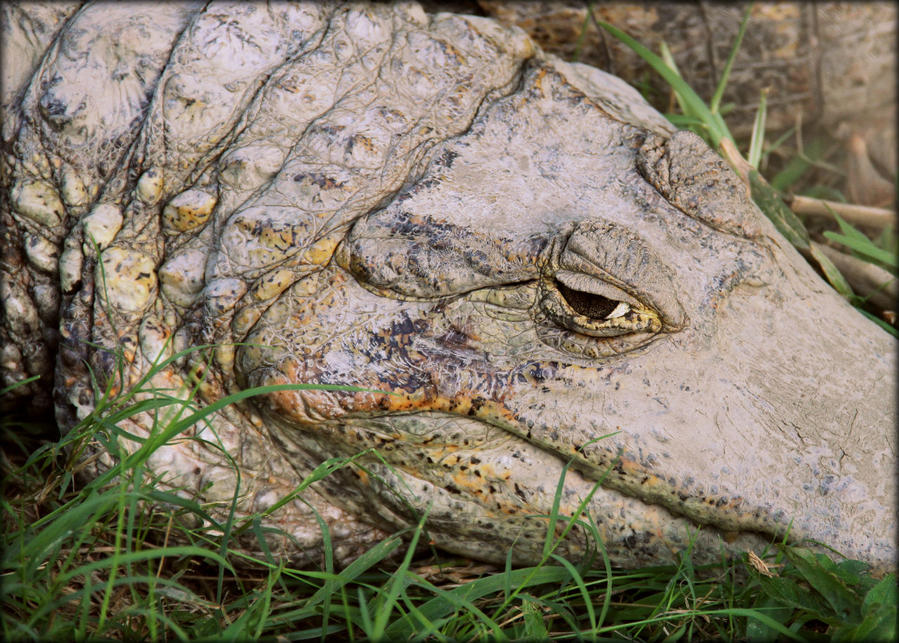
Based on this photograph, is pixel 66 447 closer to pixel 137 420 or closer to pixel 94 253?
pixel 137 420

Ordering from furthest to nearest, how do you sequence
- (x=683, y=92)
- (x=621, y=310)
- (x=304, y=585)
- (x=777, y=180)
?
1. (x=777, y=180)
2. (x=683, y=92)
3. (x=304, y=585)
4. (x=621, y=310)

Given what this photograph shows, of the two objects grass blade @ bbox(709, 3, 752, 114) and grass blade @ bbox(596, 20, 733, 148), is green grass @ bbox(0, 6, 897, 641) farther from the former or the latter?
grass blade @ bbox(709, 3, 752, 114)

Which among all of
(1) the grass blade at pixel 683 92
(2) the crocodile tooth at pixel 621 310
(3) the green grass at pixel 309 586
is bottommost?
(3) the green grass at pixel 309 586

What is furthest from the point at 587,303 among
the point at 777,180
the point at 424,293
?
the point at 777,180

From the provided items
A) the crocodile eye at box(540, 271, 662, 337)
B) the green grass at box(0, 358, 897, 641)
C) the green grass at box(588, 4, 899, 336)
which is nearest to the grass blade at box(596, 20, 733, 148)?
the green grass at box(588, 4, 899, 336)

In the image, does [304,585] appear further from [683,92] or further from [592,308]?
[683,92]

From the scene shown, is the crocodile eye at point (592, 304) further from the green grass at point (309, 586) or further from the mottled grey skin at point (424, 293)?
the green grass at point (309, 586)

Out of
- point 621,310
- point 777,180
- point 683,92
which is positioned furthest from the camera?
point 777,180

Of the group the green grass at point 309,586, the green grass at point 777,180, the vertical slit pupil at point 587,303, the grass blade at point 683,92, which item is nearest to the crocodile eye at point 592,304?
the vertical slit pupil at point 587,303
